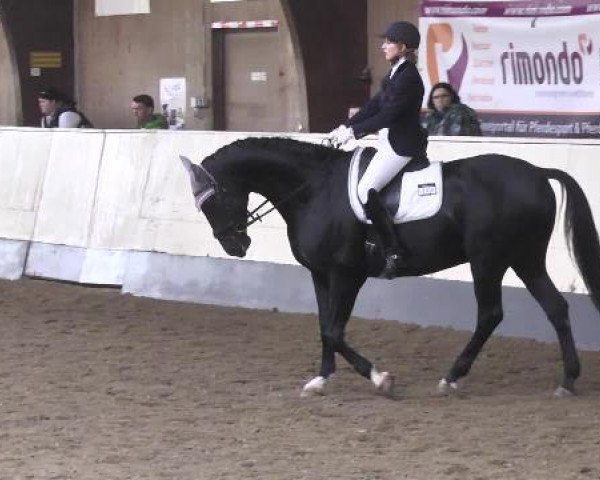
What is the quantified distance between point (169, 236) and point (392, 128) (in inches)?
183

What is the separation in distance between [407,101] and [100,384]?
113 inches

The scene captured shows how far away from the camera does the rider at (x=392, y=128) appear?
9.12m

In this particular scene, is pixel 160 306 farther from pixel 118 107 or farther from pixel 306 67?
pixel 118 107

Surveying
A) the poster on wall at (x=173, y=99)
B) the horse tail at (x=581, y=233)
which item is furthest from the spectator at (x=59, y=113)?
the horse tail at (x=581, y=233)

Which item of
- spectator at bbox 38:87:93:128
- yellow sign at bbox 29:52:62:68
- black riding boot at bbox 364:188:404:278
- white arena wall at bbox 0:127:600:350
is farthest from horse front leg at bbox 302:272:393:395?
yellow sign at bbox 29:52:62:68

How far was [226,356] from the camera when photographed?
35.4 feet

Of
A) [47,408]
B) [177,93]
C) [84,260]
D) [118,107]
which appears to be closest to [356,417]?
[47,408]

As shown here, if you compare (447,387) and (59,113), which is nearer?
(447,387)

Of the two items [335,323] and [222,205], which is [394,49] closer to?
[222,205]

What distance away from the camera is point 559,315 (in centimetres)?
927

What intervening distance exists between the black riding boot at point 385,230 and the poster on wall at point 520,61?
15.0 ft

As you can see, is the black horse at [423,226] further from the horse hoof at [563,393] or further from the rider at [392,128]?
the rider at [392,128]

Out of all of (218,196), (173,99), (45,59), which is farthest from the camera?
(45,59)

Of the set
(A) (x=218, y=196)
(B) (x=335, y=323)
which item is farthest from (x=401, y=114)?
(B) (x=335, y=323)
